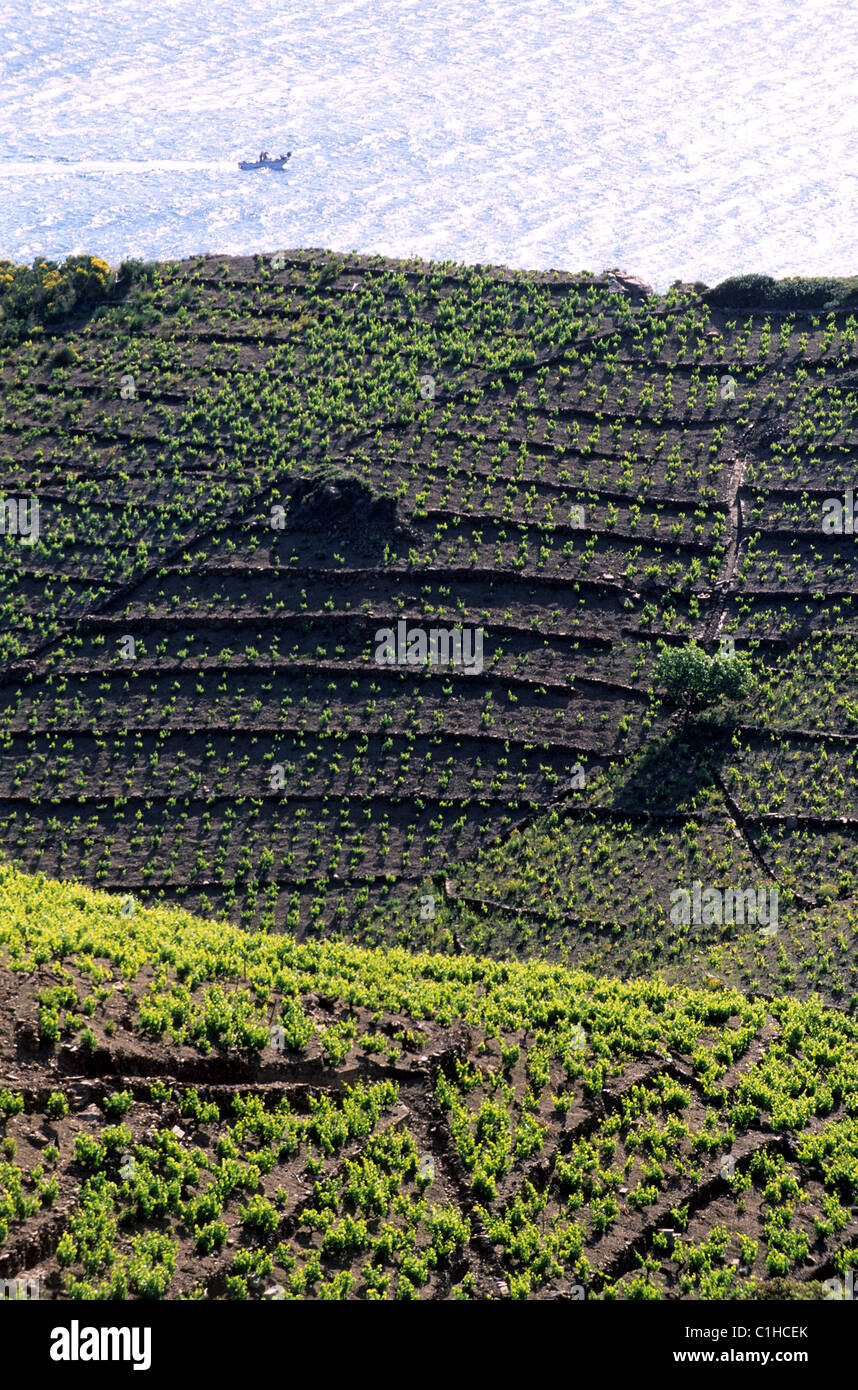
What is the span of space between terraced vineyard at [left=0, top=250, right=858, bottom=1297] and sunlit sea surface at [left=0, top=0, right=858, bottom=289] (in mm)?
37819

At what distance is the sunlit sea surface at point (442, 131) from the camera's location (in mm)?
104250

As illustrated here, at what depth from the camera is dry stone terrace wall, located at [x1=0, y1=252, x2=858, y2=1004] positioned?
4338cm

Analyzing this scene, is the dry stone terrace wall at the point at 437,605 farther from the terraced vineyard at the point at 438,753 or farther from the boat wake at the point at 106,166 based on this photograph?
the boat wake at the point at 106,166

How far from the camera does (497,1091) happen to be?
2972 centimetres

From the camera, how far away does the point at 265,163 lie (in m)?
115

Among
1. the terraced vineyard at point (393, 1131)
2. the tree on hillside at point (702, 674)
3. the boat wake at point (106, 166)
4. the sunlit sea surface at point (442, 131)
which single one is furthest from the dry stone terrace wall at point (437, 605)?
the boat wake at point (106, 166)

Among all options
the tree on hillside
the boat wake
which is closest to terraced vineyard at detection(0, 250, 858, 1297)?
the tree on hillside

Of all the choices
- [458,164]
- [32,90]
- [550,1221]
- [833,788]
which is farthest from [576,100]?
[550,1221]

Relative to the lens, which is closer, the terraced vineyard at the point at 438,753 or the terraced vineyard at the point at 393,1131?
the terraced vineyard at the point at 393,1131

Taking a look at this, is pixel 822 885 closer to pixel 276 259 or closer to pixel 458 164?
pixel 276 259

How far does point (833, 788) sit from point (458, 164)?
86.0 meters

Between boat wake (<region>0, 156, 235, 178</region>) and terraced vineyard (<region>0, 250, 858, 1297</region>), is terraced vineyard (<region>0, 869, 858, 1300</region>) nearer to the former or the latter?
terraced vineyard (<region>0, 250, 858, 1297</region>)

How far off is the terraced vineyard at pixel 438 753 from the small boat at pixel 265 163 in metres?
47.8

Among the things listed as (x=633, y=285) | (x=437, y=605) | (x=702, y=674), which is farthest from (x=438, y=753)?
(x=633, y=285)
